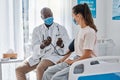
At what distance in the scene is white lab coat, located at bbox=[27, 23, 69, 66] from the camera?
3131 mm

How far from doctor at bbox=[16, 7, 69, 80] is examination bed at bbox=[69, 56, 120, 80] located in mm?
856

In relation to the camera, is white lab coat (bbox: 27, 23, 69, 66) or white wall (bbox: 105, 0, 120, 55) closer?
white lab coat (bbox: 27, 23, 69, 66)

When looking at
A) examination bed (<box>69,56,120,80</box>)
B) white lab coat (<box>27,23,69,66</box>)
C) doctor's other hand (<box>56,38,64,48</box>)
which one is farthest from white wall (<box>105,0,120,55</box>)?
examination bed (<box>69,56,120,80</box>)

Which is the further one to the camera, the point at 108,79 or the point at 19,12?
the point at 19,12

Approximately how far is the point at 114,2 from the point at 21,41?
1.64 meters

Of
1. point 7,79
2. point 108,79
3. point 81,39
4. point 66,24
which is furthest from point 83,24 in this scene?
point 7,79

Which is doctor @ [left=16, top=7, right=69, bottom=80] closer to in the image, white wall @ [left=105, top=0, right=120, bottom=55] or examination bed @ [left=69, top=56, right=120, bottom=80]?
examination bed @ [left=69, top=56, right=120, bottom=80]

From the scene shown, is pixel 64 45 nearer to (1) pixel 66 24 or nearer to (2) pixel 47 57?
(2) pixel 47 57

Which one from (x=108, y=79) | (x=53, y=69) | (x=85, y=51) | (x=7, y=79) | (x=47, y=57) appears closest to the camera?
(x=108, y=79)

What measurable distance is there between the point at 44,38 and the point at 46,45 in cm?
11

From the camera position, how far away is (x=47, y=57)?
309cm

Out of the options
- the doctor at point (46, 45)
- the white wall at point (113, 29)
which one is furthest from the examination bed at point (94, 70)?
the white wall at point (113, 29)

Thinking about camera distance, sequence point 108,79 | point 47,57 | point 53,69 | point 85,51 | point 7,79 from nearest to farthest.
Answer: point 108,79
point 85,51
point 53,69
point 47,57
point 7,79

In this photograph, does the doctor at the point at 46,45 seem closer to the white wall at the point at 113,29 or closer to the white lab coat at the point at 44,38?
the white lab coat at the point at 44,38
